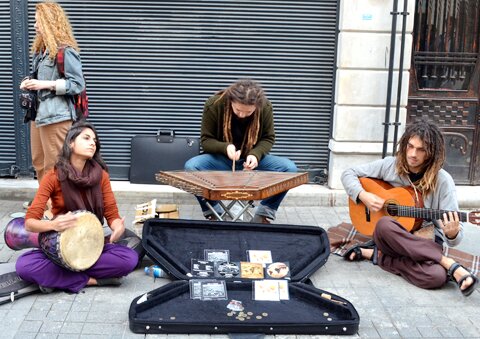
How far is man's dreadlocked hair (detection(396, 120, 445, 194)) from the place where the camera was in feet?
14.4

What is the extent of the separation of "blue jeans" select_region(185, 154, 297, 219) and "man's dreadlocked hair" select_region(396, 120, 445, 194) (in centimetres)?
108

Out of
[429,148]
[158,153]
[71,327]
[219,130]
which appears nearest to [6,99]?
[158,153]

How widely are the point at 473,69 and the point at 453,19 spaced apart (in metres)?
A: 0.57

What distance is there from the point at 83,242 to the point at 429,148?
240cm

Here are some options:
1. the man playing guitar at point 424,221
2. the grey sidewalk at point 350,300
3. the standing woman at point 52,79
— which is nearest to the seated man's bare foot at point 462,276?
the man playing guitar at point 424,221

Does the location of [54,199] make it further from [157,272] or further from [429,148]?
[429,148]

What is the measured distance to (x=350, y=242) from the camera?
5125 millimetres

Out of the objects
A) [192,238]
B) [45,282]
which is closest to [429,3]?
[192,238]

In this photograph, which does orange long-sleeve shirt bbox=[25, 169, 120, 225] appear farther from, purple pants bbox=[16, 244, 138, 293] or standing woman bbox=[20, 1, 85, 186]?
standing woman bbox=[20, 1, 85, 186]

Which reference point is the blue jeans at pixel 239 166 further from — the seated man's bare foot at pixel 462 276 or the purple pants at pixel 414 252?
the seated man's bare foot at pixel 462 276

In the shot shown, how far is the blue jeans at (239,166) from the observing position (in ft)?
17.0

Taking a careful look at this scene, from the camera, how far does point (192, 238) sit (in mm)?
4520

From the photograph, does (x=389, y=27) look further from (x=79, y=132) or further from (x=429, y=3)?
(x=79, y=132)

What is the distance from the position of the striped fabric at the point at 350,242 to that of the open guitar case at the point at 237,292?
41 cm
